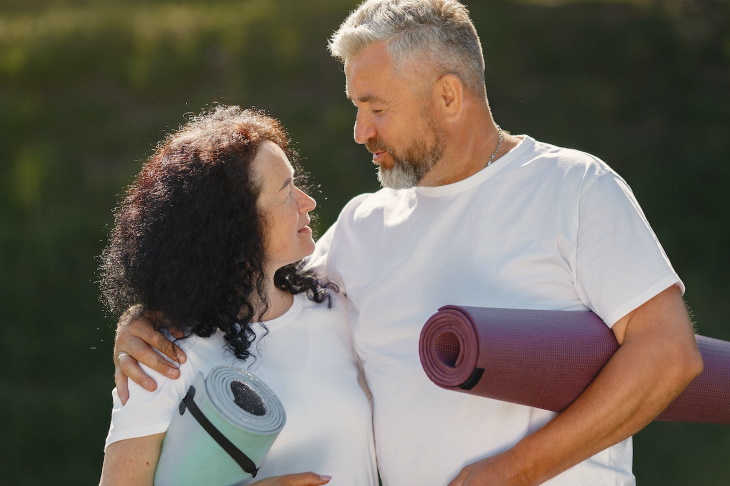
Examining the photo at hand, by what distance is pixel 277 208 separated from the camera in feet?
9.33

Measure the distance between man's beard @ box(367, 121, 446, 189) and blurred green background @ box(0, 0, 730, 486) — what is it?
149 inches

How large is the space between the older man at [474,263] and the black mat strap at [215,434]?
0.78 feet

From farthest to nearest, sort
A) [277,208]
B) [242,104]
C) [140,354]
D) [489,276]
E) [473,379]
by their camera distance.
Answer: [242,104] < [277,208] < [489,276] < [140,354] < [473,379]

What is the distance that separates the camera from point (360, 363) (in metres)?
3.02

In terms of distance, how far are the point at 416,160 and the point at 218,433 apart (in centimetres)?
103

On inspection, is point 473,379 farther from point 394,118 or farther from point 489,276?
point 394,118

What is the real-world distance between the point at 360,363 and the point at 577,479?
0.76 metres

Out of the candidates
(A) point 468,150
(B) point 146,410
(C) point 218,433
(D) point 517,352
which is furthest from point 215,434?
(A) point 468,150

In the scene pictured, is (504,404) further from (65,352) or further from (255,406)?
(65,352)

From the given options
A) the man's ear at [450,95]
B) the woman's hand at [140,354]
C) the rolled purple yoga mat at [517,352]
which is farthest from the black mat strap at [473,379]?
the man's ear at [450,95]

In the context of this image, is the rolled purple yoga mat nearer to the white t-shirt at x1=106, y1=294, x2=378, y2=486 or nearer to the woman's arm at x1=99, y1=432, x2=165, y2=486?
the white t-shirt at x1=106, y1=294, x2=378, y2=486

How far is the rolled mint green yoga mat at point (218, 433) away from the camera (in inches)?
95.0

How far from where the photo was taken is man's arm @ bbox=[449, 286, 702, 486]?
240 centimetres

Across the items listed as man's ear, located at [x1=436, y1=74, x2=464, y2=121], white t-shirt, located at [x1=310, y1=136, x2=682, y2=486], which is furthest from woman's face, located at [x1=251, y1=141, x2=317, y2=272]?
man's ear, located at [x1=436, y1=74, x2=464, y2=121]
